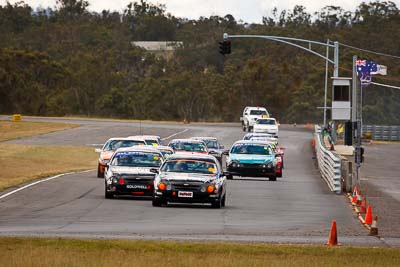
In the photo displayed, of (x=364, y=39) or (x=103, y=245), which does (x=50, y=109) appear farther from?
(x=103, y=245)

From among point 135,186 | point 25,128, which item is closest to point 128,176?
point 135,186

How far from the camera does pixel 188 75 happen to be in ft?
411

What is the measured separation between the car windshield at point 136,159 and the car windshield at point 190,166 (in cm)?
214

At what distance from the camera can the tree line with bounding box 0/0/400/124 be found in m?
119

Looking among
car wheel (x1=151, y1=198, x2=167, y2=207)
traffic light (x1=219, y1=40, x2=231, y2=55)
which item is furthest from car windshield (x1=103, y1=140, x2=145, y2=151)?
traffic light (x1=219, y1=40, x2=231, y2=55)

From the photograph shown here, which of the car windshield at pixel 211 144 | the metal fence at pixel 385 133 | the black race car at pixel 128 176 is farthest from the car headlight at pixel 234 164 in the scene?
the metal fence at pixel 385 133

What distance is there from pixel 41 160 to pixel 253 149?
693 inches

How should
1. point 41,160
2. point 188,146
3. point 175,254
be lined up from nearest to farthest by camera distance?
1. point 175,254
2. point 188,146
3. point 41,160

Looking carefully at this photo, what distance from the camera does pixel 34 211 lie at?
87.6ft

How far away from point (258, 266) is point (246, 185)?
23491 millimetres

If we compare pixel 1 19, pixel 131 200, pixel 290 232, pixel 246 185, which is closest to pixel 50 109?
pixel 1 19

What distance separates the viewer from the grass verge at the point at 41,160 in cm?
4544

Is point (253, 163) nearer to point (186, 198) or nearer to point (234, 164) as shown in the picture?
point (234, 164)

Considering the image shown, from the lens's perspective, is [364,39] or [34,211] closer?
[34,211]
